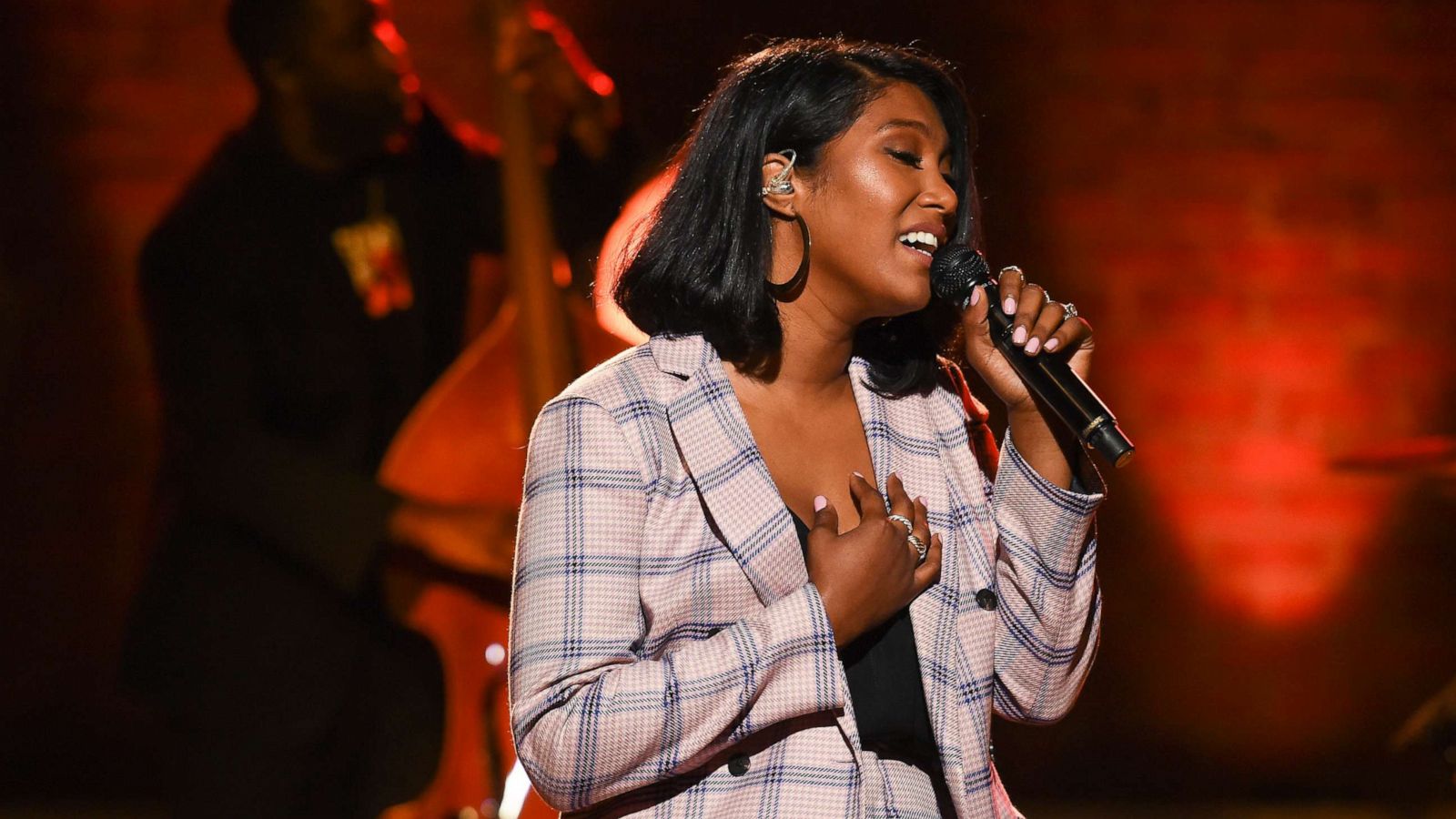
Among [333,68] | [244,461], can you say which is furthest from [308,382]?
[333,68]

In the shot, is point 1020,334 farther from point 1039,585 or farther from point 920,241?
point 1039,585

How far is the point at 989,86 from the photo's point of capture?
3318 millimetres

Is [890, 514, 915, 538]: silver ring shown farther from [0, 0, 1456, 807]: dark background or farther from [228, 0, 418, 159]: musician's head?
[228, 0, 418, 159]: musician's head

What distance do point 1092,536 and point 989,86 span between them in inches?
77.5

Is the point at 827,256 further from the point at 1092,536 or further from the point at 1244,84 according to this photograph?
the point at 1244,84

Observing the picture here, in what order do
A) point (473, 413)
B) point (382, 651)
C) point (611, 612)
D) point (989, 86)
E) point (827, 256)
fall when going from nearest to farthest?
point (611, 612) < point (827, 256) < point (473, 413) < point (382, 651) < point (989, 86)

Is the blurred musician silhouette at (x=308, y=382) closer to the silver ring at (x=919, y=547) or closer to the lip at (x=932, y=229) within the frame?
the lip at (x=932, y=229)

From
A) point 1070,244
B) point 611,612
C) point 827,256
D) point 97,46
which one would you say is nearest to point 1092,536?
point 827,256

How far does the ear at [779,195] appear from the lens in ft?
5.09

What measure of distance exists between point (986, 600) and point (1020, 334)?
269mm

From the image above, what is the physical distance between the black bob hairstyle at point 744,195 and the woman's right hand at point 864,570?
24 centimetres

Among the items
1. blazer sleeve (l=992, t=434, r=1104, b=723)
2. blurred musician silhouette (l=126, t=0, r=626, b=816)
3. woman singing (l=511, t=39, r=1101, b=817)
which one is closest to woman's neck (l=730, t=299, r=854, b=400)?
woman singing (l=511, t=39, r=1101, b=817)

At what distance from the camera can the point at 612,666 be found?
127cm

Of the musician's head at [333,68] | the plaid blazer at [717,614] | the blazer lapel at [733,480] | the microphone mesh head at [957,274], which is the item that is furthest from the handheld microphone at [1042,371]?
the musician's head at [333,68]
